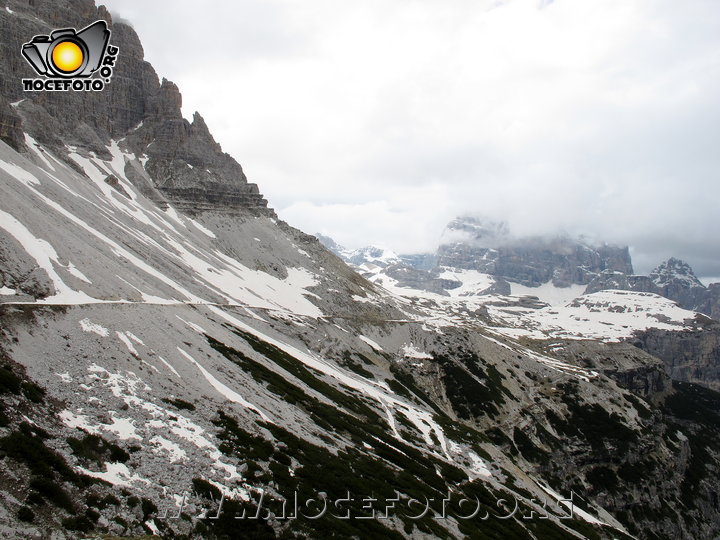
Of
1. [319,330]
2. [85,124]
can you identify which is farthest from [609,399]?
[85,124]

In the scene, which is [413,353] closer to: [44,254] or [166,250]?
[166,250]

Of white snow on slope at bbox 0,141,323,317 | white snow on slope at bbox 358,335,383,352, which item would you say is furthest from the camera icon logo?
white snow on slope at bbox 358,335,383,352

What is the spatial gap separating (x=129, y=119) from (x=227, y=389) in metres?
174

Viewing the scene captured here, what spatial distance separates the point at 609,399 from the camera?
132250 millimetres

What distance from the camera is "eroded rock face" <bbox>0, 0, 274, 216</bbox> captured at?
475 ft

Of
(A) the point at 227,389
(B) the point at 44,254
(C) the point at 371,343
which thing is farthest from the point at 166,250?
(A) the point at 227,389

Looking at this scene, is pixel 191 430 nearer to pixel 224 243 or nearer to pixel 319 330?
pixel 319 330

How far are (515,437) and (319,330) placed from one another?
158 ft

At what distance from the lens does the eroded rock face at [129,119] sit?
14475 centimetres

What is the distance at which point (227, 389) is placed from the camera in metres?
41.2

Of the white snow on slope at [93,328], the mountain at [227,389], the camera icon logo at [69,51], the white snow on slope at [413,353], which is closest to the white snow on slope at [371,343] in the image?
the mountain at [227,389]

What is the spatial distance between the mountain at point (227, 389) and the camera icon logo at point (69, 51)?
1653 cm

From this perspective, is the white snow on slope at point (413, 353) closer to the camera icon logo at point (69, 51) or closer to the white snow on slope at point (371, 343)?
the white snow on slope at point (371, 343)

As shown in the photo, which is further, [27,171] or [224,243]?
[224,243]
